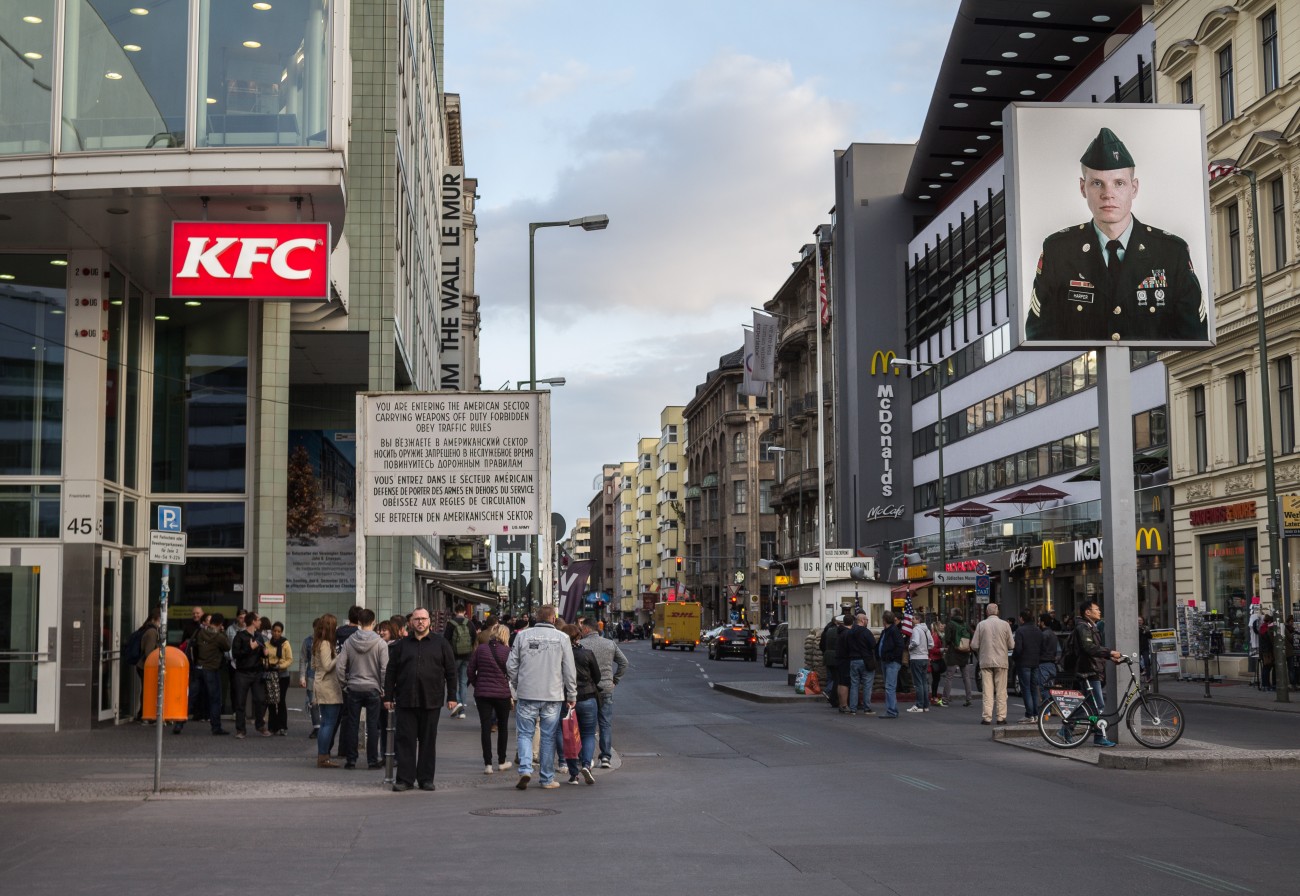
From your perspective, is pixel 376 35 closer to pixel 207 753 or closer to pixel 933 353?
pixel 207 753

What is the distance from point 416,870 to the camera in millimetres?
10086

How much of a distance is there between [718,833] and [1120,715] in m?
8.68

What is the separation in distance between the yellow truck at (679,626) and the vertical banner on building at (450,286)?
4258 cm

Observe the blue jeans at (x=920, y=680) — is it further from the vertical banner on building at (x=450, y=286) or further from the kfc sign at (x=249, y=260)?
the vertical banner on building at (x=450, y=286)

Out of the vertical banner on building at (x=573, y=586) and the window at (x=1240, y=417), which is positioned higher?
the window at (x=1240, y=417)

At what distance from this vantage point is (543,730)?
15.9 m

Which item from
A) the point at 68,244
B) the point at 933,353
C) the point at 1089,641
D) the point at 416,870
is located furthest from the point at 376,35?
the point at 933,353

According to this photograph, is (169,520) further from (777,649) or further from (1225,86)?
(777,649)

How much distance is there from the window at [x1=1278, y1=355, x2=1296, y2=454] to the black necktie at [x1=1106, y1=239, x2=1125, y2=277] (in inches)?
720

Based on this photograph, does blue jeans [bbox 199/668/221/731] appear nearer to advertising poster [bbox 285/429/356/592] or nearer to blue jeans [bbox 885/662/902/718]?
blue jeans [bbox 885/662/902/718]

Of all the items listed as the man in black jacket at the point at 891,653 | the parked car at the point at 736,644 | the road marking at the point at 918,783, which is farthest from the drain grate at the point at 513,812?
the parked car at the point at 736,644

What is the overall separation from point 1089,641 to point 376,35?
2082 cm

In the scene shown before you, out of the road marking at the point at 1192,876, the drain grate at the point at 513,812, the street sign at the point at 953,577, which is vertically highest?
the street sign at the point at 953,577

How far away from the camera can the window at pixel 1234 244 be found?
129 feet
